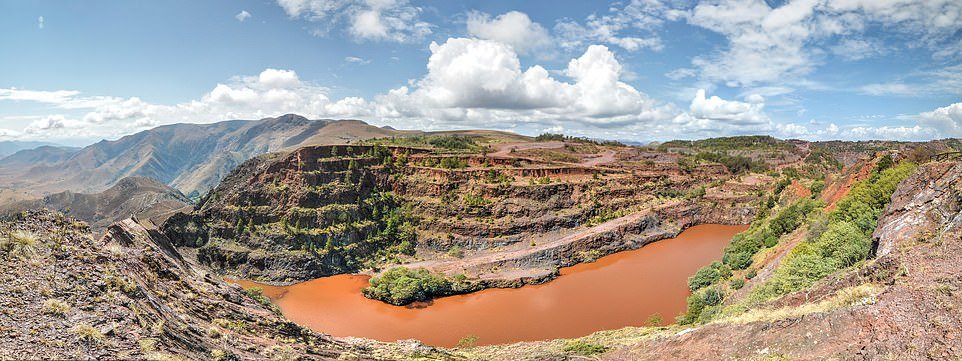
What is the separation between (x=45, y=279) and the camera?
8.59 m

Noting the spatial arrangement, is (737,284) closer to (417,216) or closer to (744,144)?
(417,216)

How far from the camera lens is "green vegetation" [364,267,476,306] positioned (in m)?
34.9

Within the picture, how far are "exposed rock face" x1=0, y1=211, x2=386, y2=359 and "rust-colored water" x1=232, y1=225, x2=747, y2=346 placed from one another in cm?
1767

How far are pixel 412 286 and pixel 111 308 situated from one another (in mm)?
27230

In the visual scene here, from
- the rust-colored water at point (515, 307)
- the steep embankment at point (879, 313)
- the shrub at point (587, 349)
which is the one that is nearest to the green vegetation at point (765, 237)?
the rust-colored water at point (515, 307)

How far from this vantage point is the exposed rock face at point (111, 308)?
23.8ft

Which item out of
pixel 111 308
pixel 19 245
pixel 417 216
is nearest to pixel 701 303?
pixel 111 308

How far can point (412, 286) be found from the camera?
115ft

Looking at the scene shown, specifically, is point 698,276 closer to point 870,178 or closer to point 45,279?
point 870,178

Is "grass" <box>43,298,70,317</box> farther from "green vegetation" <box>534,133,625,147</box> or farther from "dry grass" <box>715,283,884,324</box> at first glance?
"green vegetation" <box>534,133,625,147</box>

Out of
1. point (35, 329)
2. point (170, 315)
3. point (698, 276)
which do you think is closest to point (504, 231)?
point (698, 276)

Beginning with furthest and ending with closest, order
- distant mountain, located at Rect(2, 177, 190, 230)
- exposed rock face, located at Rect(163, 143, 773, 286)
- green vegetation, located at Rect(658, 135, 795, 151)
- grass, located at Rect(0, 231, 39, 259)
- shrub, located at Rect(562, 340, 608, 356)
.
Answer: green vegetation, located at Rect(658, 135, 795, 151), distant mountain, located at Rect(2, 177, 190, 230), exposed rock face, located at Rect(163, 143, 773, 286), shrub, located at Rect(562, 340, 608, 356), grass, located at Rect(0, 231, 39, 259)

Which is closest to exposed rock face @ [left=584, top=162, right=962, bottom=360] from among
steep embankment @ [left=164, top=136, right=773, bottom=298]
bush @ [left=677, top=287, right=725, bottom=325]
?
bush @ [left=677, top=287, right=725, bottom=325]

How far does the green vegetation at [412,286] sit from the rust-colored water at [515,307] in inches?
27.1
